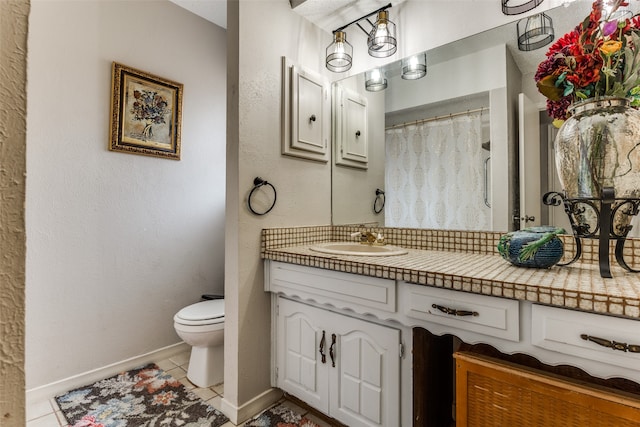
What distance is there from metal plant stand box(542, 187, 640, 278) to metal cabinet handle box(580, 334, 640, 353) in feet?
0.85

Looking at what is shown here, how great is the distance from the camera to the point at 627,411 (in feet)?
2.40

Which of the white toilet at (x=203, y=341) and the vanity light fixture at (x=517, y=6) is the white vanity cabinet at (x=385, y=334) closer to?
the white toilet at (x=203, y=341)

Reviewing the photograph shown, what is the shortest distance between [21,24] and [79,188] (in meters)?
1.88

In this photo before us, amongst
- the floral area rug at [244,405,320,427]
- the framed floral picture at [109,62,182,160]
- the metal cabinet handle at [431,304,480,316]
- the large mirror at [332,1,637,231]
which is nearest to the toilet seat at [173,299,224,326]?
the floral area rug at [244,405,320,427]

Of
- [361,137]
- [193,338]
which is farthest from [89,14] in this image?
[193,338]

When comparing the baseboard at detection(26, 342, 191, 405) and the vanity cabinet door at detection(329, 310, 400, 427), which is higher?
the vanity cabinet door at detection(329, 310, 400, 427)

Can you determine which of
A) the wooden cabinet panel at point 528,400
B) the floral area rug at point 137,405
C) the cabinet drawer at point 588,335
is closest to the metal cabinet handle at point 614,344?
the cabinet drawer at point 588,335

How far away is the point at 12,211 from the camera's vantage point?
32 centimetres

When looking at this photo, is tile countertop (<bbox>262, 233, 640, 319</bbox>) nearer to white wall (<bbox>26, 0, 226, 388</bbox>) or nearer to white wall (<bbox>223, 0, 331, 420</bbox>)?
white wall (<bbox>223, 0, 331, 420</bbox>)

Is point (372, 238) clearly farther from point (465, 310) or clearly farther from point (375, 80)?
point (375, 80)

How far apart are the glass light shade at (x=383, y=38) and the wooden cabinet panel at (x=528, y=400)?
1.59 meters

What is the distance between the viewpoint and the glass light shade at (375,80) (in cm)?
189

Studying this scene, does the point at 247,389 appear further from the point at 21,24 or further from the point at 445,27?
the point at 445,27

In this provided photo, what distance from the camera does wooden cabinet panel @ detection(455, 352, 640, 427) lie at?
29.8 inches
